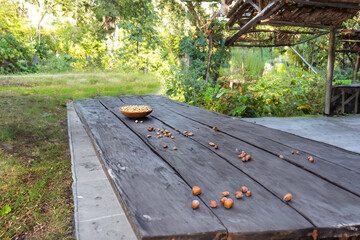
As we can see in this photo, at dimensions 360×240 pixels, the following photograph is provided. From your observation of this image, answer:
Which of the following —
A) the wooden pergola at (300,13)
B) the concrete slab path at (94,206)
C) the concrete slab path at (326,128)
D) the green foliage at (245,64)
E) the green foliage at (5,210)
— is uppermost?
the wooden pergola at (300,13)

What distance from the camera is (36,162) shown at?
3225 mm

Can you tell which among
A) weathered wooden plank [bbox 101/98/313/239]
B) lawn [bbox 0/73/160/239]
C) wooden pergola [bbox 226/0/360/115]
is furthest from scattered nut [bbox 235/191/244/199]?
wooden pergola [bbox 226/0/360/115]

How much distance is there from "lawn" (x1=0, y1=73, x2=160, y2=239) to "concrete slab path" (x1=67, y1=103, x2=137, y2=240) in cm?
13

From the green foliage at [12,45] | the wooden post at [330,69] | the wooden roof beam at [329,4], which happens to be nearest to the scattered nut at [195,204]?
the wooden roof beam at [329,4]

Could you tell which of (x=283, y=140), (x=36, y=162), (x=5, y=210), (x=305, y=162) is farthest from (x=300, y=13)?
(x=5, y=210)

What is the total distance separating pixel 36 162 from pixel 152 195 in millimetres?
2655

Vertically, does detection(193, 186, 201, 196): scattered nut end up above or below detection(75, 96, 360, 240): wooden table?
above

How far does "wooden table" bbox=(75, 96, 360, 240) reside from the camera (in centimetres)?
84

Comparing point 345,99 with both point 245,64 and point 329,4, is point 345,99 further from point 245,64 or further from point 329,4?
point 245,64

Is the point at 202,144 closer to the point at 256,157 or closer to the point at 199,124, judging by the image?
the point at 256,157

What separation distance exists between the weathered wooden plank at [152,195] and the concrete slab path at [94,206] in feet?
1.73

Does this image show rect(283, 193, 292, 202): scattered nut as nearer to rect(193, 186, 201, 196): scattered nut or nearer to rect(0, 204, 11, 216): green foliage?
rect(193, 186, 201, 196): scattered nut

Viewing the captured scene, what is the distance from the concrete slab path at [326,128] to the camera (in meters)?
3.88

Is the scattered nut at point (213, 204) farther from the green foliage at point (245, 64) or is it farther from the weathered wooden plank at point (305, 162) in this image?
the green foliage at point (245, 64)
